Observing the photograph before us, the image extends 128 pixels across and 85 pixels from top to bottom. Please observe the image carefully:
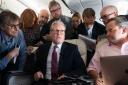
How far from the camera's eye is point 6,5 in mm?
5355

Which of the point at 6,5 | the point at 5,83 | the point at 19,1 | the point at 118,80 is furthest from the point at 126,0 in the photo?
the point at 118,80

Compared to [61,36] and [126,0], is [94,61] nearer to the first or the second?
[61,36]

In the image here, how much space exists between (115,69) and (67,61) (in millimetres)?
1763

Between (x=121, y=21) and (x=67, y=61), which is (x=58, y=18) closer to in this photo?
(x=67, y=61)

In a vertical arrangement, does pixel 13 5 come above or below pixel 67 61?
above

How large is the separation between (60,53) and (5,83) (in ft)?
2.67

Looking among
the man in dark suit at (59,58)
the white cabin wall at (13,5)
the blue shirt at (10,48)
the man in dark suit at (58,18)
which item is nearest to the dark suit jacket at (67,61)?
the man in dark suit at (59,58)

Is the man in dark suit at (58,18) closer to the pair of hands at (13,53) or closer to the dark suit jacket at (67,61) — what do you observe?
the dark suit jacket at (67,61)

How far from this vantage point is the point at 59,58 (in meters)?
3.55

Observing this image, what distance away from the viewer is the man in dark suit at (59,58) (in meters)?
3.47

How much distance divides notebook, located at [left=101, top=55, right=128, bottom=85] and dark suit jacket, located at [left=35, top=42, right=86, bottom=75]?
1.54 meters

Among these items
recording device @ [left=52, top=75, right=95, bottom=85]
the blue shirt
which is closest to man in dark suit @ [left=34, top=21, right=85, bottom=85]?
the blue shirt

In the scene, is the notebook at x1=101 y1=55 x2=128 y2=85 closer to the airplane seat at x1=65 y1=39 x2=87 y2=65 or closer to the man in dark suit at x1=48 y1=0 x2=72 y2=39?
the airplane seat at x1=65 y1=39 x2=87 y2=65

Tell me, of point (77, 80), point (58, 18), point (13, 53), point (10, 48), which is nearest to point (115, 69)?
point (77, 80)
